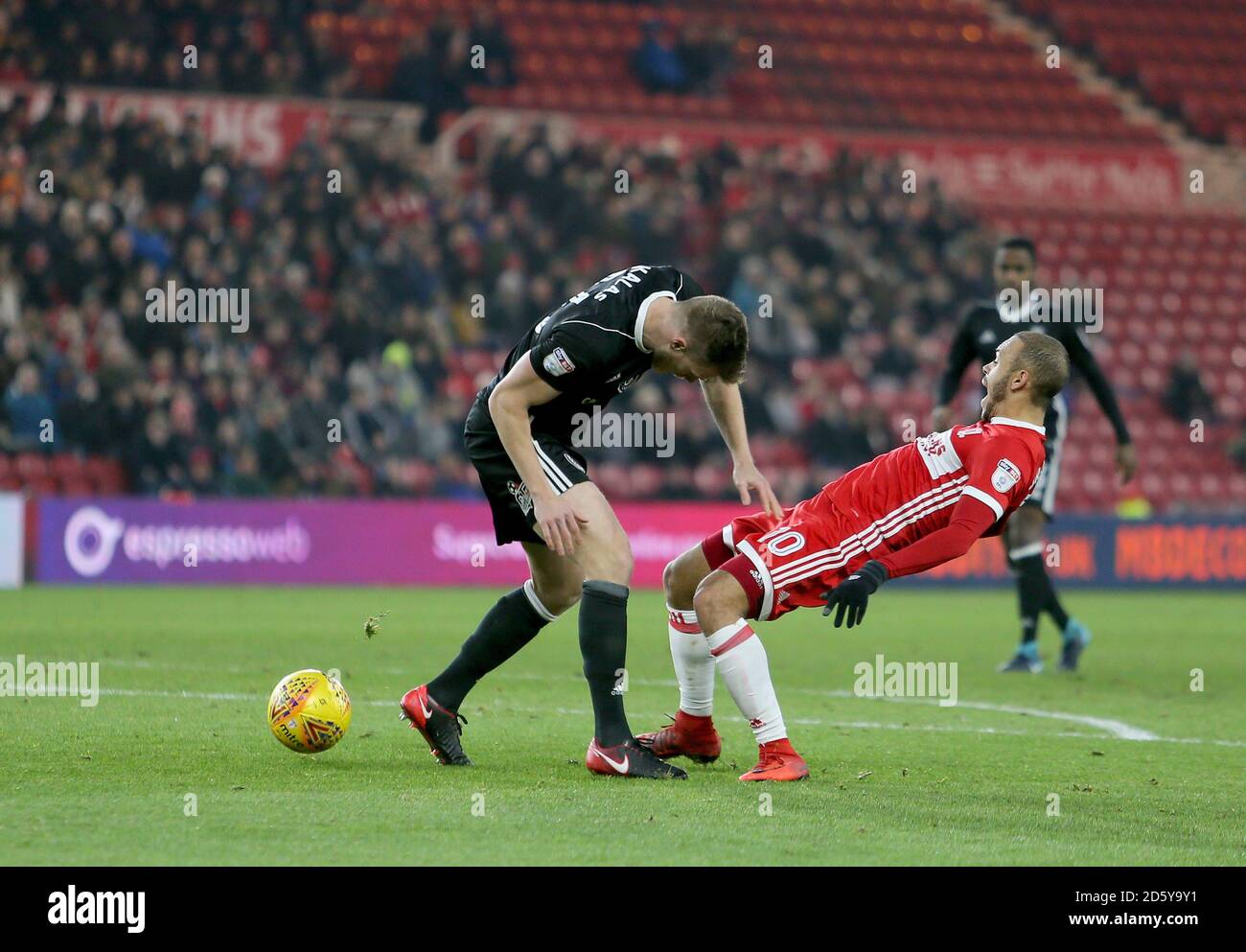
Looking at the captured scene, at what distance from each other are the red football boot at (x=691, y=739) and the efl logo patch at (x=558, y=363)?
133 centimetres

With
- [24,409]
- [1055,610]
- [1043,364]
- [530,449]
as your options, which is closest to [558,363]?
[530,449]

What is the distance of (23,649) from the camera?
10.2 metres

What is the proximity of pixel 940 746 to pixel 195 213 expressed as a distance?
45.7 feet

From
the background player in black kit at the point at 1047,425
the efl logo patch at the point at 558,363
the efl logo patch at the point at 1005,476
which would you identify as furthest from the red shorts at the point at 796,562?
the background player in black kit at the point at 1047,425

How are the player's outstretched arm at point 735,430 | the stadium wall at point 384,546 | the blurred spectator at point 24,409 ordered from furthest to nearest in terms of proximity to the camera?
the stadium wall at point 384,546
the blurred spectator at point 24,409
the player's outstretched arm at point 735,430

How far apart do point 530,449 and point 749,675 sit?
41.3 inches

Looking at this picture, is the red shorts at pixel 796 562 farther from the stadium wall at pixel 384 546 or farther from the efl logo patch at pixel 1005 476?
the stadium wall at pixel 384 546

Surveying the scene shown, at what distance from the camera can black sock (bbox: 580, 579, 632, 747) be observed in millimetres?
5922

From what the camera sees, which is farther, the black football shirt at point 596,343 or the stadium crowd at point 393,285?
the stadium crowd at point 393,285

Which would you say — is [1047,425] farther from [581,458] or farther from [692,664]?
[581,458]

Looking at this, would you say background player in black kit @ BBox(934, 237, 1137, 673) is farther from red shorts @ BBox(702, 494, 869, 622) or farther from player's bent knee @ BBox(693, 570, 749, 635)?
player's bent knee @ BBox(693, 570, 749, 635)

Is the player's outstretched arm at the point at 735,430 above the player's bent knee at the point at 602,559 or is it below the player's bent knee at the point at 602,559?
above

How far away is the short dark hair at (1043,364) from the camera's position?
6.11m
